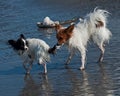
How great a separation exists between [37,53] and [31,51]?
0.70 feet

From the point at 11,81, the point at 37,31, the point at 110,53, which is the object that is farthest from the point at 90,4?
the point at 11,81

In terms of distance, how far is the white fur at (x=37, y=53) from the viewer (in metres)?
12.4

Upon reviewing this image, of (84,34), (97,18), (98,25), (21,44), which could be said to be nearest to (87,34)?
(84,34)

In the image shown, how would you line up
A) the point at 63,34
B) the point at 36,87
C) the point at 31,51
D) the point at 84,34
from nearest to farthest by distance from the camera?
1. the point at 36,87
2. the point at 63,34
3. the point at 31,51
4. the point at 84,34

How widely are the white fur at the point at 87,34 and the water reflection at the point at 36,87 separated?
119 centimetres

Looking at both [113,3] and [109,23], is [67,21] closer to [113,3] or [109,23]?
[109,23]

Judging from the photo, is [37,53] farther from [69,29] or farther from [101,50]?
[101,50]

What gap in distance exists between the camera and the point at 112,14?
64.0 feet

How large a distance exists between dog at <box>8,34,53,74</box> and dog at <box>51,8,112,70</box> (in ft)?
0.99

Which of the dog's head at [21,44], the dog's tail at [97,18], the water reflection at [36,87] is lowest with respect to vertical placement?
the water reflection at [36,87]

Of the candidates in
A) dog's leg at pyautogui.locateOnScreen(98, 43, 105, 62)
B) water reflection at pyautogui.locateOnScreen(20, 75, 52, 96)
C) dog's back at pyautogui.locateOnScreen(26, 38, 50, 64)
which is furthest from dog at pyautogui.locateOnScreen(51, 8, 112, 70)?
water reflection at pyautogui.locateOnScreen(20, 75, 52, 96)

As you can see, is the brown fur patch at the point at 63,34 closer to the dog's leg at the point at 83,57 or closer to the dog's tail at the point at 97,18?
the dog's leg at the point at 83,57

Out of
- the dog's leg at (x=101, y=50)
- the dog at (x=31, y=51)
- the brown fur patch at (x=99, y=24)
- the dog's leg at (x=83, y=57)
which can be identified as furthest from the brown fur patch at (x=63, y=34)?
the dog's leg at (x=101, y=50)

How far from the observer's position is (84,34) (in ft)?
42.6
